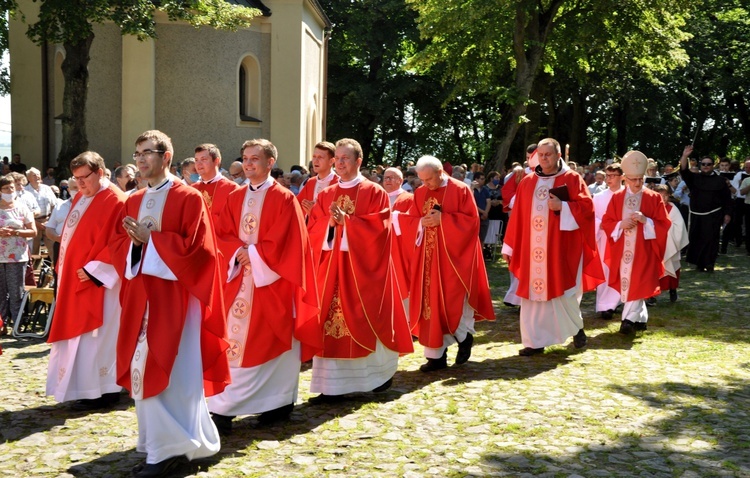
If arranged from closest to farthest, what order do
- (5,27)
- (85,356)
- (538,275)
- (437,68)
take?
1. (85,356)
2. (538,275)
3. (5,27)
4. (437,68)

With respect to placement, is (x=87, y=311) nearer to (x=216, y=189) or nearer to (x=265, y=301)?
(x=265, y=301)

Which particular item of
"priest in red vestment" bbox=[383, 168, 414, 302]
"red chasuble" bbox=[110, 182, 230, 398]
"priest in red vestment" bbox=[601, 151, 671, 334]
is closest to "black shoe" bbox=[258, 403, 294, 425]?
"red chasuble" bbox=[110, 182, 230, 398]

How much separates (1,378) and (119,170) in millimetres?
2376

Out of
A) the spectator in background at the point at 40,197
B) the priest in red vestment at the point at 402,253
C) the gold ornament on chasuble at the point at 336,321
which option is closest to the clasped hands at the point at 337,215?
the gold ornament on chasuble at the point at 336,321

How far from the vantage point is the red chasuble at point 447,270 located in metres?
8.63

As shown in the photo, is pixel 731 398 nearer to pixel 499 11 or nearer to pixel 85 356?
pixel 85 356

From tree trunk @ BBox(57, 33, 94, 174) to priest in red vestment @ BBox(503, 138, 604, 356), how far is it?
15.2 metres

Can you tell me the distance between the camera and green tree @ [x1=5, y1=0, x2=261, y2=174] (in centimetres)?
2012

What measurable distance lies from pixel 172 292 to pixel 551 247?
15.9 feet

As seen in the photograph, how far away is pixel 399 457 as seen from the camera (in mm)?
5934

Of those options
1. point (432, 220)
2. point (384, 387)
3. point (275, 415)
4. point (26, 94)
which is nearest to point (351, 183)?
point (432, 220)

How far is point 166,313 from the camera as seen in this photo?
552cm

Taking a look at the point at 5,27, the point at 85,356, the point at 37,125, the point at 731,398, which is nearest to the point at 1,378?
the point at 85,356

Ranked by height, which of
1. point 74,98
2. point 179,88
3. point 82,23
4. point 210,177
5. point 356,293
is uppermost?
point 82,23
